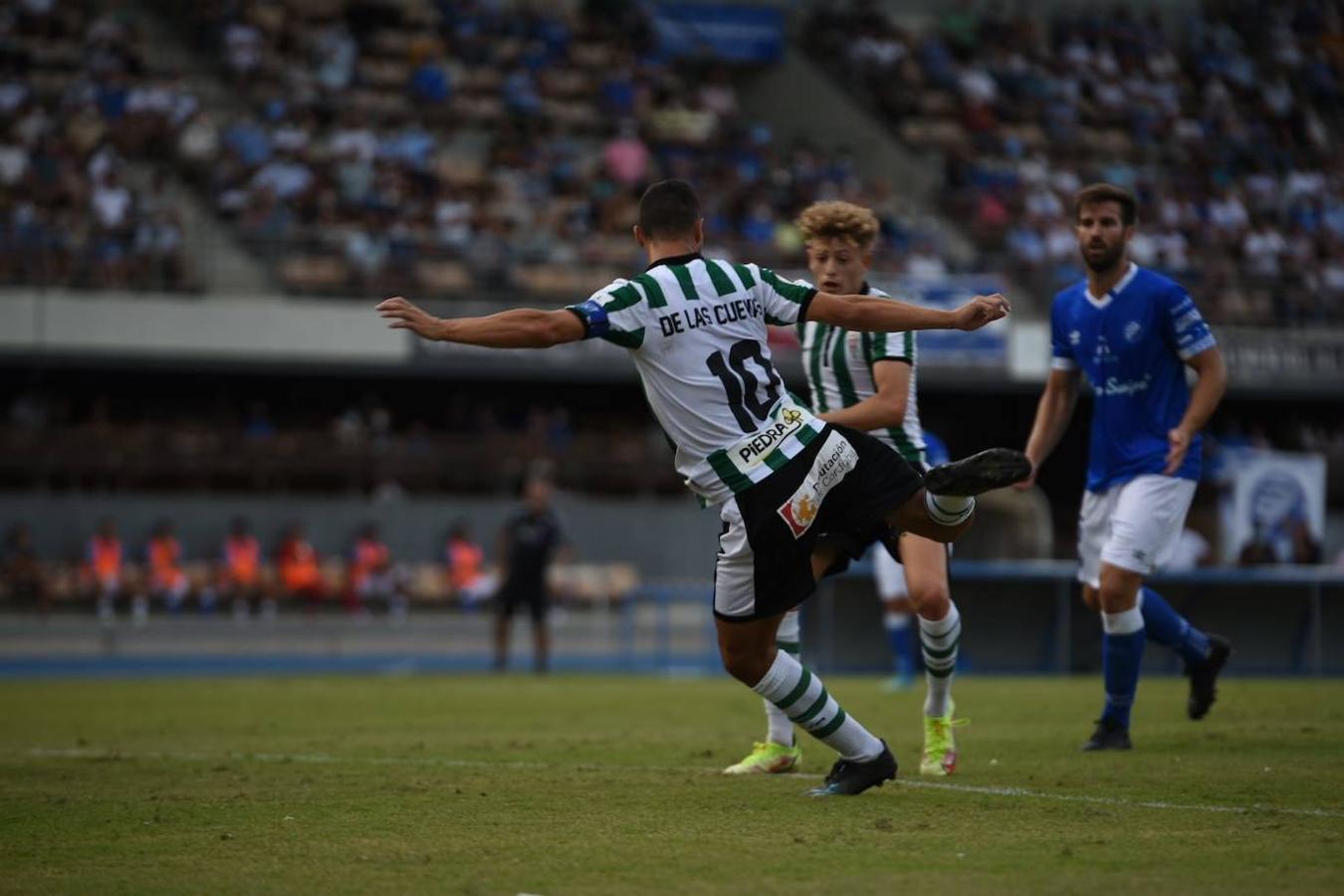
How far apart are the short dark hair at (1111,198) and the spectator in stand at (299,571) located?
17179 millimetres

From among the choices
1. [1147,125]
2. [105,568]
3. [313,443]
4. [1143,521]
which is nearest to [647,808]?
[1143,521]

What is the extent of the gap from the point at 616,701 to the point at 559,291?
1296 cm

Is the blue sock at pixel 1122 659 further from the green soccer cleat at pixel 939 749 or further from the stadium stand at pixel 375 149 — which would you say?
the stadium stand at pixel 375 149

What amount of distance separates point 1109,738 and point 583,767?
254 cm

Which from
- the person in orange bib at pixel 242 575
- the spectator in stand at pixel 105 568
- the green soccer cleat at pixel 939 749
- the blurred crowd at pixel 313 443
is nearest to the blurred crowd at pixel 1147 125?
the blurred crowd at pixel 313 443

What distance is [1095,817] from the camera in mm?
6348

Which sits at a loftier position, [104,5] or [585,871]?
[104,5]

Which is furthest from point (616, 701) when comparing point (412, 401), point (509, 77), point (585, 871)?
point (509, 77)

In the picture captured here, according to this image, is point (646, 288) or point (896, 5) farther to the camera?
point (896, 5)

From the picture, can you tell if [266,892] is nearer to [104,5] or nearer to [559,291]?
[559,291]

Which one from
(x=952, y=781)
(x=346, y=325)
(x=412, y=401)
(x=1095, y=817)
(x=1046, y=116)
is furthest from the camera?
(x=1046, y=116)

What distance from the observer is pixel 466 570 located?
25516 millimetres

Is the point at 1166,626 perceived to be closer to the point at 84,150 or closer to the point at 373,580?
the point at 373,580

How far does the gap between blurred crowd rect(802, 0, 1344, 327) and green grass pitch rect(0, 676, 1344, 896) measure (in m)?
20.3
